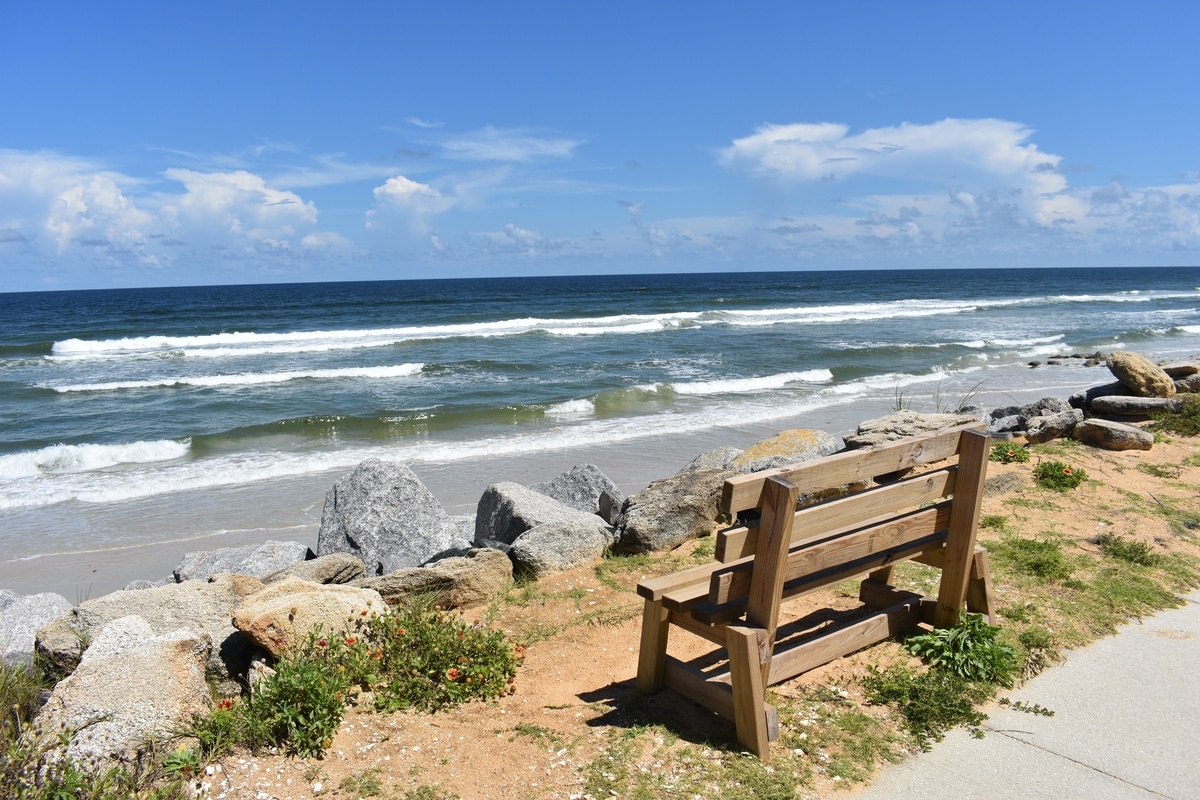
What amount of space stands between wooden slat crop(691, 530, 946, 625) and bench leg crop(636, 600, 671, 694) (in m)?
0.33

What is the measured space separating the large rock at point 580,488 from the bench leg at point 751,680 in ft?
17.7

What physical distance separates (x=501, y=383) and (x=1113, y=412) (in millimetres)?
14811

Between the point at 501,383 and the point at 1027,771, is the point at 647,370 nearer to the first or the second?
the point at 501,383

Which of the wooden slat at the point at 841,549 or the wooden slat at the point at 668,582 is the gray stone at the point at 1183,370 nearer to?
the wooden slat at the point at 841,549

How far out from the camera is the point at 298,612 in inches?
177

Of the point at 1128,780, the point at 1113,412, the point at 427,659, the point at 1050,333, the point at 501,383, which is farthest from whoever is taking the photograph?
the point at 1050,333

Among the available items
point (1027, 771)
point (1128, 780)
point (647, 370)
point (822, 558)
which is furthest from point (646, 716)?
point (647, 370)

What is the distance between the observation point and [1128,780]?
3.49 meters

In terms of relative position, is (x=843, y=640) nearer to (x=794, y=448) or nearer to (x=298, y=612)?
(x=298, y=612)

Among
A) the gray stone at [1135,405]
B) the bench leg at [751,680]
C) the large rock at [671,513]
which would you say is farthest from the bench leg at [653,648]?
the gray stone at [1135,405]

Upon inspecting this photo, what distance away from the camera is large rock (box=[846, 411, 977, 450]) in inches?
316

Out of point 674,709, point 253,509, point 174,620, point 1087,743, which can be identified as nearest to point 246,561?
point 174,620

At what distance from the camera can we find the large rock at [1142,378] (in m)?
10.9

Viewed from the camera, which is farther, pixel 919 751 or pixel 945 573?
pixel 945 573
